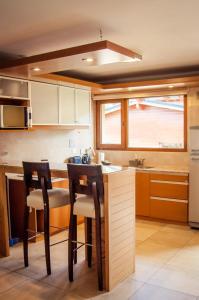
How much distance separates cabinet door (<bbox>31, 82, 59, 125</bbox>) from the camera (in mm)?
4316

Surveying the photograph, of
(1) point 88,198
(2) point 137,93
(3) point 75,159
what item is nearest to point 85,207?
(1) point 88,198

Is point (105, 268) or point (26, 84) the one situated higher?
point (26, 84)

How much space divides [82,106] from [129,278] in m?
3.05

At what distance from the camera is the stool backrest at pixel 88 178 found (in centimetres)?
275

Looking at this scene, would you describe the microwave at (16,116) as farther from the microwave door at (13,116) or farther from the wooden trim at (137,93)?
the wooden trim at (137,93)

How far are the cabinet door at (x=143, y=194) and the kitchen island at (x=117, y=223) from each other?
194cm

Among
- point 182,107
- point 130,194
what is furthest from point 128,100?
point 130,194

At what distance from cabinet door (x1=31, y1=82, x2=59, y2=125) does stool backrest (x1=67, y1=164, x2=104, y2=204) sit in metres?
1.70

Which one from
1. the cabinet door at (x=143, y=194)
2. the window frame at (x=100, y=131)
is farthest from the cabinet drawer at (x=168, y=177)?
the window frame at (x=100, y=131)

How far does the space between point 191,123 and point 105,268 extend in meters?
2.76

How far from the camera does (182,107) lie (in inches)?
210

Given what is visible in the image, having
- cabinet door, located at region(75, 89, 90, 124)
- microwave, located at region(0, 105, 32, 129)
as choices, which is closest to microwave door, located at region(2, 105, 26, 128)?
microwave, located at region(0, 105, 32, 129)

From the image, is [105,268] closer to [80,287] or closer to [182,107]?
[80,287]

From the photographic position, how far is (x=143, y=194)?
514 cm
